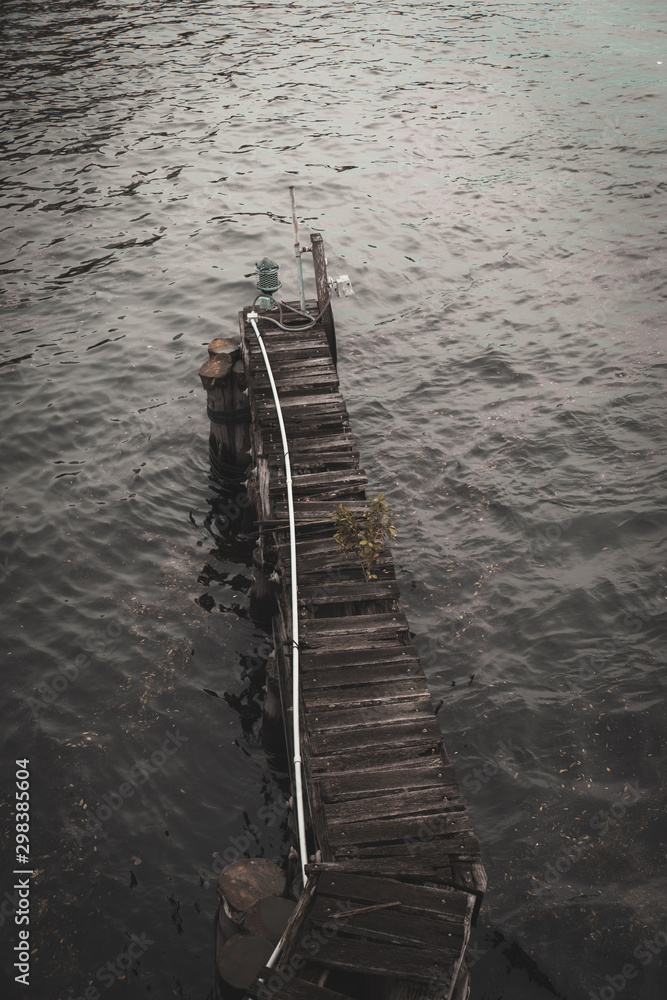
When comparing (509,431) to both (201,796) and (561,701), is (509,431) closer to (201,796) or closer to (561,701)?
(561,701)

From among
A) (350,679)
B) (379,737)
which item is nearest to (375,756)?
(379,737)

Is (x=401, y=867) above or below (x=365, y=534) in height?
below

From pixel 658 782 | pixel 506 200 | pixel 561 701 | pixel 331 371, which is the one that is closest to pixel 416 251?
pixel 506 200

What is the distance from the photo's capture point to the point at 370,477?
13242mm
